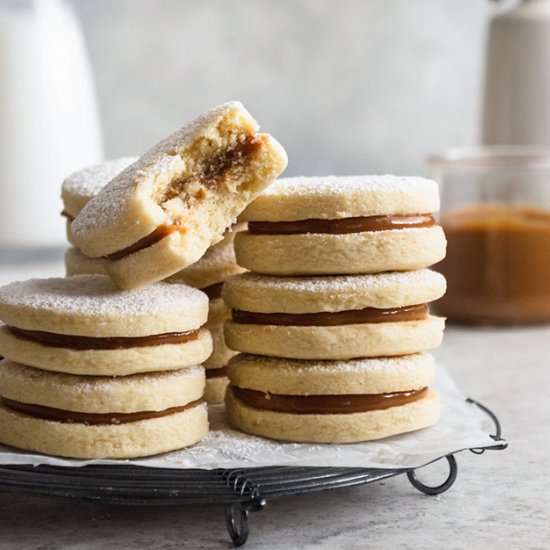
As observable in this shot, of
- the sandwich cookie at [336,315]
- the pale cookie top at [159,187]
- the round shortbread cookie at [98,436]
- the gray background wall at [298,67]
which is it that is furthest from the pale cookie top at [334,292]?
the gray background wall at [298,67]

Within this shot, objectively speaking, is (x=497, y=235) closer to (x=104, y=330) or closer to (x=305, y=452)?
(x=305, y=452)

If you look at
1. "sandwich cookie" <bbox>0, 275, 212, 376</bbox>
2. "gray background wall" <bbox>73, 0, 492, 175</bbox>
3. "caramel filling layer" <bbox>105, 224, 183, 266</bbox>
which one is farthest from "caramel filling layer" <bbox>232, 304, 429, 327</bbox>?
"gray background wall" <bbox>73, 0, 492, 175</bbox>

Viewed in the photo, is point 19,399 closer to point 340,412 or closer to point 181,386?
point 181,386

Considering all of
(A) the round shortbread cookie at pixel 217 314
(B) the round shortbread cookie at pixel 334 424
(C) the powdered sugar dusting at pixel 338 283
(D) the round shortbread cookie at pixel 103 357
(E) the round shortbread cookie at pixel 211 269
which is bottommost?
(B) the round shortbread cookie at pixel 334 424

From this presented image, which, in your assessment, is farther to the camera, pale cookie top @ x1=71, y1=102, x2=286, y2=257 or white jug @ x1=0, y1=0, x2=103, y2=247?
white jug @ x1=0, y1=0, x2=103, y2=247

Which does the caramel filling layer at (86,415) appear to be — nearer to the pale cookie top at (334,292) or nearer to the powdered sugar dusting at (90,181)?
the pale cookie top at (334,292)

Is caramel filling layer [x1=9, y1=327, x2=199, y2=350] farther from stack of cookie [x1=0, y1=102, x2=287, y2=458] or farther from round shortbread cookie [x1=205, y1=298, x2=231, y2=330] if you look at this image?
round shortbread cookie [x1=205, y1=298, x2=231, y2=330]
